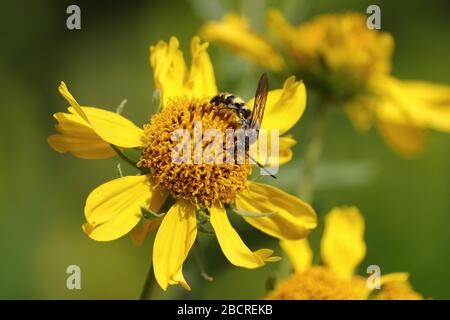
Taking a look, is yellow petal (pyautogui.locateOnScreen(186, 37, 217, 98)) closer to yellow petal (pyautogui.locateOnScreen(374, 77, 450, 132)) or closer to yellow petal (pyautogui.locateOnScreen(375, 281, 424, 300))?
yellow petal (pyautogui.locateOnScreen(375, 281, 424, 300))

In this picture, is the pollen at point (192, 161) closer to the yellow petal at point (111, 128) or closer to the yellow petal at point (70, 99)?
the yellow petal at point (111, 128)

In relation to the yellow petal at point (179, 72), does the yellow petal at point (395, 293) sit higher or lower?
lower

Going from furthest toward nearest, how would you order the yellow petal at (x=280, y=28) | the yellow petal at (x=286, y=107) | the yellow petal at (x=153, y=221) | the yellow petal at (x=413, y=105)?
the yellow petal at (x=413, y=105) < the yellow petal at (x=280, y=28) < the yellow petal at (x=286, y=107) < the yellow petal at (x=153, y=221)

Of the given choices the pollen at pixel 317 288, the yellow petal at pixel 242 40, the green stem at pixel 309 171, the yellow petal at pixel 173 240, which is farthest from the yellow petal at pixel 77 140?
the yellow petal at pixel 242 40

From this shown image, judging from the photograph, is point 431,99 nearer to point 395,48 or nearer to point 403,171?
point 403,171

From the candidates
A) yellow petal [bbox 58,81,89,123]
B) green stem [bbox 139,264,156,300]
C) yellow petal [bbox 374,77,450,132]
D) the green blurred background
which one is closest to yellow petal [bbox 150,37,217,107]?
yellow petal [bbox 58,81,89,123]
